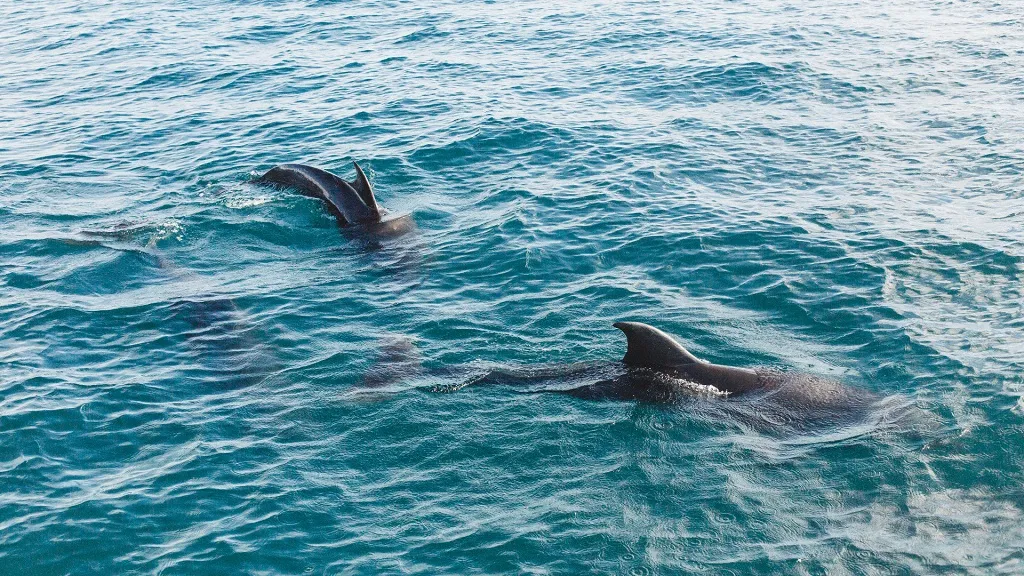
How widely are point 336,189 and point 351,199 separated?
522mm

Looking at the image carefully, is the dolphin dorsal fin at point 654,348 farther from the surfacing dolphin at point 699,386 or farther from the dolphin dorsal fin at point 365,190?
the dolphin dorsal fin at point 365,190

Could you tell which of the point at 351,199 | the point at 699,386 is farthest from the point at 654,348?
the point at 351,199

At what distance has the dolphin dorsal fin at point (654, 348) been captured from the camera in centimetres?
1155

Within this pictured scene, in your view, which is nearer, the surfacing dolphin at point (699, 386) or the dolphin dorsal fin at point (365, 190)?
the surfacing dolphin at point (699, 386)

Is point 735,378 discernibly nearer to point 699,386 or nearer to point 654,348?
point 699,386

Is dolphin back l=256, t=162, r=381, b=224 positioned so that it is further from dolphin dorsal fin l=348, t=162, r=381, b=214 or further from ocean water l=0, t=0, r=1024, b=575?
ocean water l=0, t=0, r=1024, b=575

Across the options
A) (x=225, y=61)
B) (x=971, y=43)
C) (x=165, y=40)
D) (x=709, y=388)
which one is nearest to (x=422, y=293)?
(x=709, y=388)

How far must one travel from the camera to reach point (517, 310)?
14500mm

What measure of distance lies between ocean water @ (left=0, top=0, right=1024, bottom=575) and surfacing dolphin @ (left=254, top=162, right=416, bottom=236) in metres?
0.33

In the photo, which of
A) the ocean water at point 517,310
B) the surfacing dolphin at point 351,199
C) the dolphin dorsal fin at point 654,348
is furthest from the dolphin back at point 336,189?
the dolphin dorsal fin at point 654,348

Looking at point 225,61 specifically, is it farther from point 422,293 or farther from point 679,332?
point 679,332

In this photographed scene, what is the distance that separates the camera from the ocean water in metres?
9.68

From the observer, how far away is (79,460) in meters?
11.1

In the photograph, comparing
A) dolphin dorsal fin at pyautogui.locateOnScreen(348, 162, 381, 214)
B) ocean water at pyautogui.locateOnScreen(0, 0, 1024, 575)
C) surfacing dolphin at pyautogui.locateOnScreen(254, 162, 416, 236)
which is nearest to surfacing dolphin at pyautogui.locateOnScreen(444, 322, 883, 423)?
ocean water at pyautogui.locateOnScreen(0, 0, 1024, 575)
